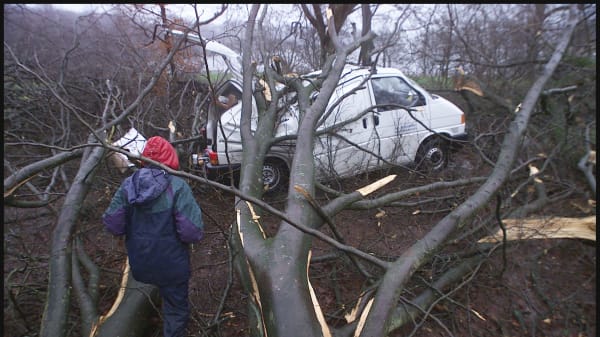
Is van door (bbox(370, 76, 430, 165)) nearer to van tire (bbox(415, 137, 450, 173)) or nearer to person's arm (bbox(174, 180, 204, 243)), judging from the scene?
van tire (bbox(415, 137, 450, 173))

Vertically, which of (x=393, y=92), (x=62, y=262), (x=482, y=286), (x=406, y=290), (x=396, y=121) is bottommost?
(x=482, y=286)

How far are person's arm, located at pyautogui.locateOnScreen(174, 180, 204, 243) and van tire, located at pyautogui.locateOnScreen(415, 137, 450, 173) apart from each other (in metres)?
3.44

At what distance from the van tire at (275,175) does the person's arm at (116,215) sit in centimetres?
222

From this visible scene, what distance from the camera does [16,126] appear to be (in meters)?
5.67

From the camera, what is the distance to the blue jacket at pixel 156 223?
2070mm

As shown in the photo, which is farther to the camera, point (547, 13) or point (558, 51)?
point (547, 13)

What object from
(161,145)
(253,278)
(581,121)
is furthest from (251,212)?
(581,121)

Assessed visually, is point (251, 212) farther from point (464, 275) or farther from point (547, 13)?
A: point (547, 13)

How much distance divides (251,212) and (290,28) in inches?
165

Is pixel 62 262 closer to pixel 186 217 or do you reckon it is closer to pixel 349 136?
pixel 186 217

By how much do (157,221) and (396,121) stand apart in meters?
3.49

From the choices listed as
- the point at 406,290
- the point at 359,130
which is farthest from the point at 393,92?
the point at 406,290

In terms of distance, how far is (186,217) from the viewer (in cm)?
212

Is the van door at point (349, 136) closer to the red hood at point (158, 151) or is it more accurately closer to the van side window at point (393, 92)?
the van side window at point (393, 92)
